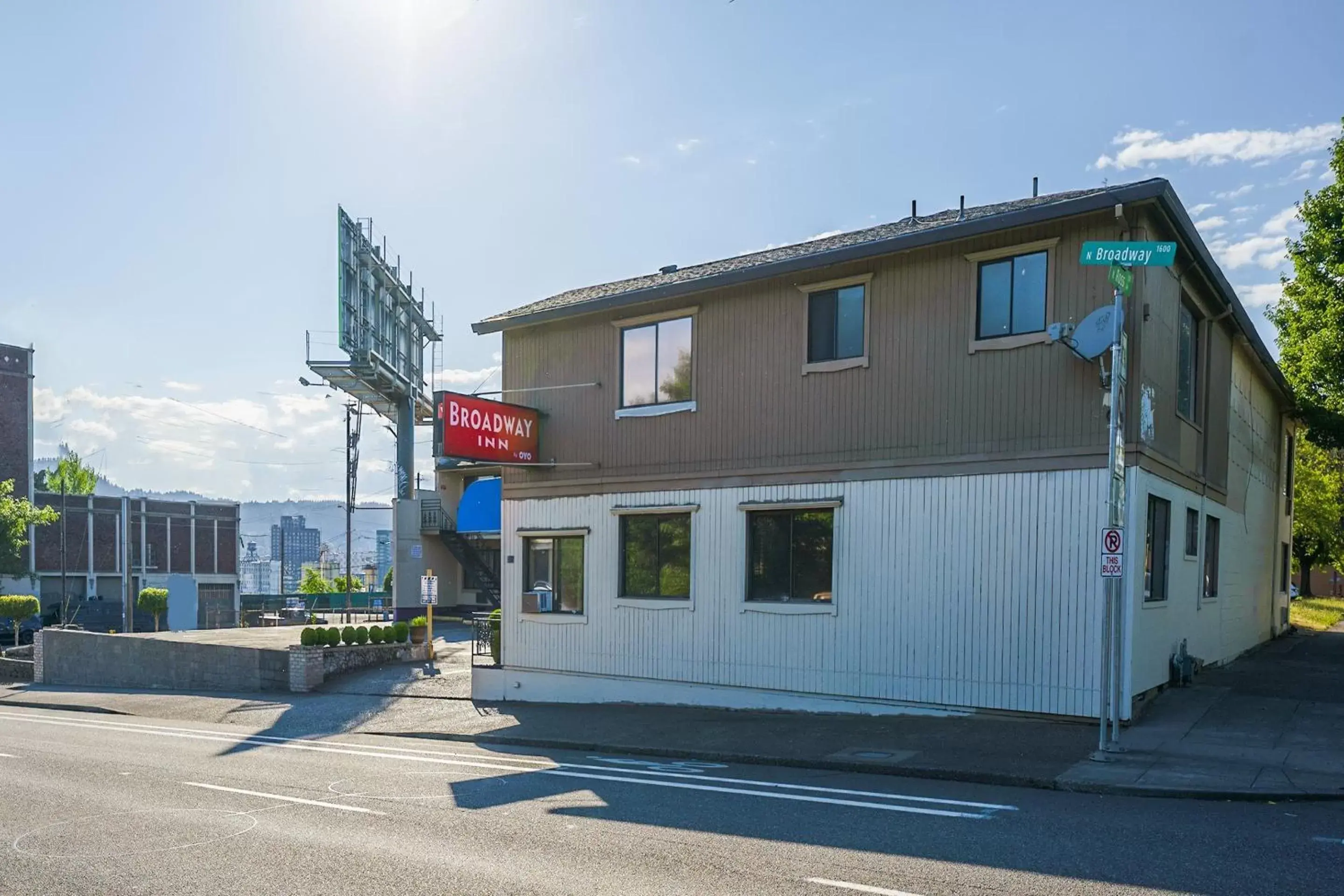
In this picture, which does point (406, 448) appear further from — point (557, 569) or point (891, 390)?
point (891, 390)

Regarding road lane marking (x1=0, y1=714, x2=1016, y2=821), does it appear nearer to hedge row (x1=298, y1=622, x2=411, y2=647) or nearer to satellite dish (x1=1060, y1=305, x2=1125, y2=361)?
hedge row (x1=298, y1=622, x2=411, y2=647)

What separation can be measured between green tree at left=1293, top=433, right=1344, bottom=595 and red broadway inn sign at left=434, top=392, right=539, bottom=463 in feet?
103

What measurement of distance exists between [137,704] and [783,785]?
16.2 metres

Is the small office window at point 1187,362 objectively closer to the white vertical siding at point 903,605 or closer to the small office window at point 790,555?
the white vertical siding at point 903,605

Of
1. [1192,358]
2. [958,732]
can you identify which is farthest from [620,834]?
[1192,358]

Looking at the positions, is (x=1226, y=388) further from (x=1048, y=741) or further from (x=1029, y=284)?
(x=1048, y=741)

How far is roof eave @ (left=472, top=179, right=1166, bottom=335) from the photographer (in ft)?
→ 40.9

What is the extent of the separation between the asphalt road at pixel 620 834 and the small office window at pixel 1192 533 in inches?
308

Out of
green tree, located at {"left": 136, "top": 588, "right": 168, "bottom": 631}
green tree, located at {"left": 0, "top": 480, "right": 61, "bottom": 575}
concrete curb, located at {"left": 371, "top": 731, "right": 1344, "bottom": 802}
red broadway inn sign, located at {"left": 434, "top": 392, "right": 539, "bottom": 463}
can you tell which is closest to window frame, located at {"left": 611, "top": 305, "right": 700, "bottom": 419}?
red broadway inn sign, located at {"left": 434, "top": 392, "right": 539, "bottom": 463}

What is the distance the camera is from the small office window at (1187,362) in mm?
15188

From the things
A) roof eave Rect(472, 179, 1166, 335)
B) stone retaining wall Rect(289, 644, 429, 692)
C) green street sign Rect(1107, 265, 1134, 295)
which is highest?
roof eave Rect(472, 179, 1166, 335)

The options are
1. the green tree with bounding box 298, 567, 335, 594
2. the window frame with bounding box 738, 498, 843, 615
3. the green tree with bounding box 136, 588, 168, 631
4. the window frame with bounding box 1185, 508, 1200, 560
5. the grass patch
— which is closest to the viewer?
the window frame with bounding box 738, 498, 843, 615

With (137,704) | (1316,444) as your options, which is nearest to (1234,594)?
(1316,444)

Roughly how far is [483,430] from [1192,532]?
36.8 feet
